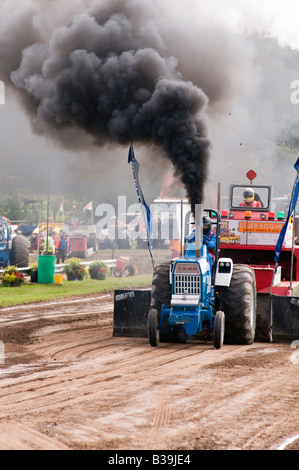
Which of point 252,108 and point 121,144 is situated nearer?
point 121,144

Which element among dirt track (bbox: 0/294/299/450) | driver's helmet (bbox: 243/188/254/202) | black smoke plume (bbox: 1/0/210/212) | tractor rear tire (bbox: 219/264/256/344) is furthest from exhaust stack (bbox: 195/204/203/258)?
driver's helmet (bbox: 243/188/254/202)

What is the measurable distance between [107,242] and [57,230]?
346cm

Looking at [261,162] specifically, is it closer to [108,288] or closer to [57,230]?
[57,230]

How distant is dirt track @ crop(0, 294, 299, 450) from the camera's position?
5668 mm

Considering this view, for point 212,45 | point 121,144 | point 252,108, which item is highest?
point 252,108

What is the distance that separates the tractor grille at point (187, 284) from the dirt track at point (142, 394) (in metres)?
0.88

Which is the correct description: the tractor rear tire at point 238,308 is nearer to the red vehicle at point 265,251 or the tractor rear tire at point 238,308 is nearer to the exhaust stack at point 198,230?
the red vehicle at point 265,251

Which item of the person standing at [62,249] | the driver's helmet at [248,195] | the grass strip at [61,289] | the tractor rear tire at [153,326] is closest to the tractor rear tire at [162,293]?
the tractor rear tire at [153,326]

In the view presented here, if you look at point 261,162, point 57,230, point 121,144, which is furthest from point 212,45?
point 261,162

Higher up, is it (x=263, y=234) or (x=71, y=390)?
(x=263, y=234)

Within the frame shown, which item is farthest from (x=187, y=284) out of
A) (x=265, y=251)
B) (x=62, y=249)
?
(x=62, y=249)

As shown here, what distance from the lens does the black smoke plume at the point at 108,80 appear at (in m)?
12.9

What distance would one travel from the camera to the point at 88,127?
46.7ft

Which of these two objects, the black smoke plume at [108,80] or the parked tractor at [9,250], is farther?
the parked tractor at [9,250]
